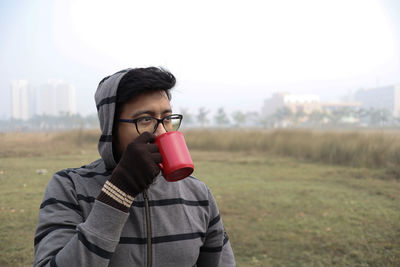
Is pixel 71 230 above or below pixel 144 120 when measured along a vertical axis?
below

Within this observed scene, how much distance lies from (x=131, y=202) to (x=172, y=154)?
0.20 metres

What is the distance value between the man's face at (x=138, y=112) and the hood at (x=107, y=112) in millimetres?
48

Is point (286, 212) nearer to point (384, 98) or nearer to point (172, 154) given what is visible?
point (172, 154)

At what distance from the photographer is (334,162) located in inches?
437

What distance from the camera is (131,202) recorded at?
92 cm

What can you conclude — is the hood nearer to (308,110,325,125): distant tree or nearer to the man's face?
the man's face

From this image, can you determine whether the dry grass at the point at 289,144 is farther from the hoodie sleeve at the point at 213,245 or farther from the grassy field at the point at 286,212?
the hoodie sleeve at the point at 213,245

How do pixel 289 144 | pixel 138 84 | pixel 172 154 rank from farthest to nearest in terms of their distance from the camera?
1. pixel 289 144
2. pixel 138 84
3. pixel 172 154

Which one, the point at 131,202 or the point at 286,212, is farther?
the point at 286,212

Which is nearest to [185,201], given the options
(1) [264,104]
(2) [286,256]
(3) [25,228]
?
(2) [286,256]

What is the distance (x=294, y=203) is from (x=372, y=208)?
119 centimetres

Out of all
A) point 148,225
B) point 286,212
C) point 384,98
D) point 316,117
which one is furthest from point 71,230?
point 384,98

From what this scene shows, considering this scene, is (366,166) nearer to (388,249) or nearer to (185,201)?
(388,249)

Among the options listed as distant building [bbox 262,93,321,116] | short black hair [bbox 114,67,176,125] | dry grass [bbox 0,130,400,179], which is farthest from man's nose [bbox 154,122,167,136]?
distant building [bbox 262,93,321,116]
